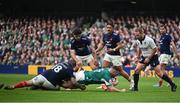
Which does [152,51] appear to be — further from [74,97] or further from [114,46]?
[74,97]

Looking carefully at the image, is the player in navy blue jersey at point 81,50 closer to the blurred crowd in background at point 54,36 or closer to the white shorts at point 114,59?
the white shorts at point 114,59

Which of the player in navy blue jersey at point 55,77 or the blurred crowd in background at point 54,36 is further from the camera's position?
the blurred crowd in background at point 54,36

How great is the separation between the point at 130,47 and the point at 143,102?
70.6 feet

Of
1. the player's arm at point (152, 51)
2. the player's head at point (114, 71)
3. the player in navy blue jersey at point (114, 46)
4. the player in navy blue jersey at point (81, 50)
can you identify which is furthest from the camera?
the player in navy blue jersey at point (81, 50)

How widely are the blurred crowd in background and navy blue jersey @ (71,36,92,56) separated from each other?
14503mm

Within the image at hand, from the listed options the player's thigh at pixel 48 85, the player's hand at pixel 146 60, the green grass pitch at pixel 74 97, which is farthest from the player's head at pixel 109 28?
the player's thigh at pixel 48 85

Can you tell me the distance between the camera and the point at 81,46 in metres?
22.6

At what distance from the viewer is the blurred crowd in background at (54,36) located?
38.3m

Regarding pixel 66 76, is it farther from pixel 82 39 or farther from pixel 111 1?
pixel 111 1

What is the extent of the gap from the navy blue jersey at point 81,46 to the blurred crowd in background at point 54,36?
1450 centimetres

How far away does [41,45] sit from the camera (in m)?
40.7

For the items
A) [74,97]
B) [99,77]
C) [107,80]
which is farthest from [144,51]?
[74,97]

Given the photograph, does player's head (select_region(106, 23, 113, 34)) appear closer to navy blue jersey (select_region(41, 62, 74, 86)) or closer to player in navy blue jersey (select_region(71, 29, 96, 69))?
player in navy blue jersey (select_region(71, 29, 96, 69))

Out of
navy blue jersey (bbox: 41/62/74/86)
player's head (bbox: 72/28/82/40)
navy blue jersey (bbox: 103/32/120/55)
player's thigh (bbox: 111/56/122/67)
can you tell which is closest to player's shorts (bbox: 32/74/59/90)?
navy blue jersey (bbox: 41/62/74/86)
